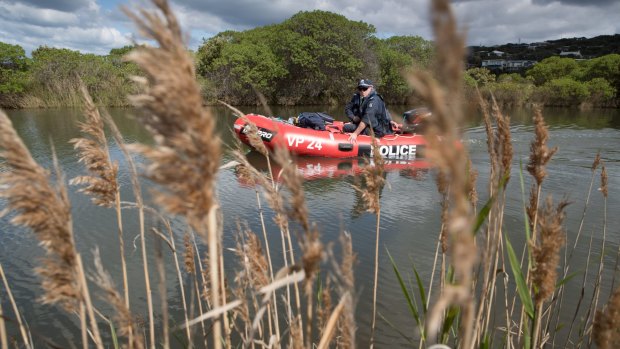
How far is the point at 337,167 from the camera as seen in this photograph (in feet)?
28.8

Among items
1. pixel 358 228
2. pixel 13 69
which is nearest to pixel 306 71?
pixel 13 69

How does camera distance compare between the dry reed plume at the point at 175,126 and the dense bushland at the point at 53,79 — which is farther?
the dense bushland at the point at 53,79

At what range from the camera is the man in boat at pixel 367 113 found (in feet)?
29.0

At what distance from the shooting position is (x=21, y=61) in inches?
852

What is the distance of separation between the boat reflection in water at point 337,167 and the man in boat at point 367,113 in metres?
0.70

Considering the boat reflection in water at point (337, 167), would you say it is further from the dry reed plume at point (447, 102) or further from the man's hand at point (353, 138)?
the dry reed plume at point (447, 102)

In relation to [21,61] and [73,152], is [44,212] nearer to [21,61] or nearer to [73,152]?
[73,152]

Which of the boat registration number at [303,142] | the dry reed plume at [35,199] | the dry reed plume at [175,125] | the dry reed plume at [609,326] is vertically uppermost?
the dry reed plume at [175,125]

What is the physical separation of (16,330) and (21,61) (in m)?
24.1

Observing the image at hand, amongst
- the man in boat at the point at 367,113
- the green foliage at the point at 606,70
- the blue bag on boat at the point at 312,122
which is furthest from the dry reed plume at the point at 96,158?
the green foliage at the point at 606,70

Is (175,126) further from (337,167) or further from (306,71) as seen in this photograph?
(306,71)

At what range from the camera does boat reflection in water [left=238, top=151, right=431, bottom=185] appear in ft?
26.6

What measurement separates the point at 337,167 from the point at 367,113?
139cm

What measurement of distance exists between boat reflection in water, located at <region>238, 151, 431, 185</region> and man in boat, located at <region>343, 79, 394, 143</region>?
699 millimetres
